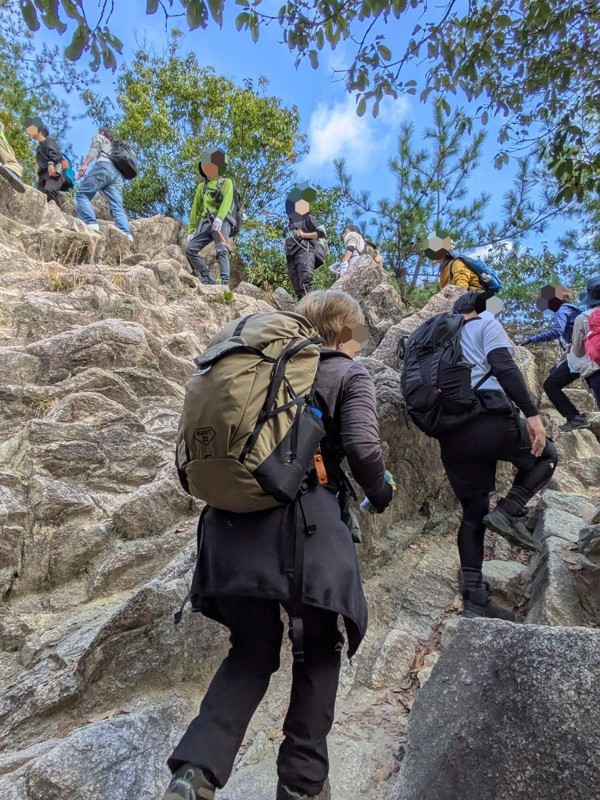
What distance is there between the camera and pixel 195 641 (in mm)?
3240

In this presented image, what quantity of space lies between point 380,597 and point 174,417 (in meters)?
2.87

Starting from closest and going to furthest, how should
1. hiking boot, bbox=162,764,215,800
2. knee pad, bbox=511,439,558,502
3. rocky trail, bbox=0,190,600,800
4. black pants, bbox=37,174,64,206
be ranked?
1. hiking boot, bbox=162,764,215,800
2. rocky trail, bbox=0,190,600,800
3. knee pad, bbox=511,439,558,502
4. black pants, bbox=37,174,64,206

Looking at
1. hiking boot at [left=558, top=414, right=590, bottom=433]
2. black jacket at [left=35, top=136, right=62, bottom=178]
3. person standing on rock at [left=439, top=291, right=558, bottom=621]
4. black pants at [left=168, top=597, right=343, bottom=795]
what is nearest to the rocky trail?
hiking boot at [left=558, top=414, right=590, bottom=433]

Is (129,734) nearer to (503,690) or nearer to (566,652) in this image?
(503,690)

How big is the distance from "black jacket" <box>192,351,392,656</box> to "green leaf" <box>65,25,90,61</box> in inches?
87.8

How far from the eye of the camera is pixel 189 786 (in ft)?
5.97

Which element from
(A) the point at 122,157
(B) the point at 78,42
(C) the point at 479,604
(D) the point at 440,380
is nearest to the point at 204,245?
(A) the point at 122,157

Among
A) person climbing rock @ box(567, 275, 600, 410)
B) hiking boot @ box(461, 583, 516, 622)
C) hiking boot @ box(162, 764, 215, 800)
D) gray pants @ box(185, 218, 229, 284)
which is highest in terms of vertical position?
gray pants @ box(185, 218, 229, 284)

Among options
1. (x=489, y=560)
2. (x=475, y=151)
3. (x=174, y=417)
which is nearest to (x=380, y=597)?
(x=489, y=560)

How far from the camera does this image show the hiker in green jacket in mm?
10211

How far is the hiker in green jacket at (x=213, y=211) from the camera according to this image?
1021cm

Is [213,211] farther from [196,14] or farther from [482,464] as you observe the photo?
[482,464]

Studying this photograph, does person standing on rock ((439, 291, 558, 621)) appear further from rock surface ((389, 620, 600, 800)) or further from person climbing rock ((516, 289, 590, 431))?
person climbing rock ((516, 289, 590, 431))

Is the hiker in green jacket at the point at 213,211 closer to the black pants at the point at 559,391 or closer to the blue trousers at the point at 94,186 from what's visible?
the blue trousers at the point at 94,186
